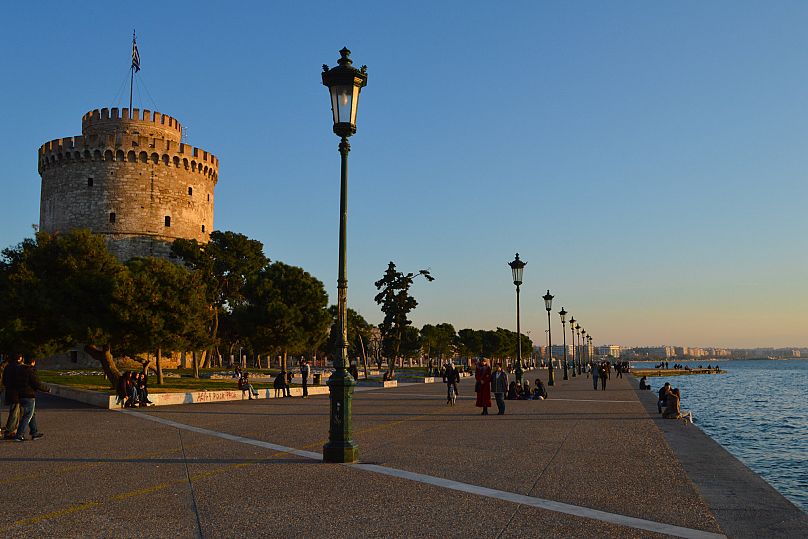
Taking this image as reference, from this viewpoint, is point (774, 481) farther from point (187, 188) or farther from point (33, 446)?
point (187, 188)

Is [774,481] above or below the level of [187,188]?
below

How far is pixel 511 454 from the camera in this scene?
11.5 m

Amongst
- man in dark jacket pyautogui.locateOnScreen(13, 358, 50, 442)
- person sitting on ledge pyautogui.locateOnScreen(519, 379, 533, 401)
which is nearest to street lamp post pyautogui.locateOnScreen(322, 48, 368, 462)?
man in dark jacket pyautogui.locateOnScreen(13, 358, 50, 442)

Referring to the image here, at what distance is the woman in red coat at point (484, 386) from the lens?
20312 millimetres

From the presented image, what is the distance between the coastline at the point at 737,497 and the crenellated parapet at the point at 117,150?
203ft

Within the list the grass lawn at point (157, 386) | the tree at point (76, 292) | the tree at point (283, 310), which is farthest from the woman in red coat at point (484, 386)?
the tree at point (283, 310)

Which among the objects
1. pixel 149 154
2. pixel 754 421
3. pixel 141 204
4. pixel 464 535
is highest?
pixel 149 154

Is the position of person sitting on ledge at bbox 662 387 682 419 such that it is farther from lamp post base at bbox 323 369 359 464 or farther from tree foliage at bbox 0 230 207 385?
tree foliage at bbox 0 230 207 385

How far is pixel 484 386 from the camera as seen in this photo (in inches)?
806

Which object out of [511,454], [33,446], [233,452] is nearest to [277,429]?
[233,452]

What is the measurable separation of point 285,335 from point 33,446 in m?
34.0

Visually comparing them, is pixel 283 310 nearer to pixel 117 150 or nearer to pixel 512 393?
pixel 512 393

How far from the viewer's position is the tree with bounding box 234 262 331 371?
152 ft

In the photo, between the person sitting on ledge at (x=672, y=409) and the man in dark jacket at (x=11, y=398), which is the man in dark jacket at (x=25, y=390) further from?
the person sitting on ledge at (x=672, y=409)
